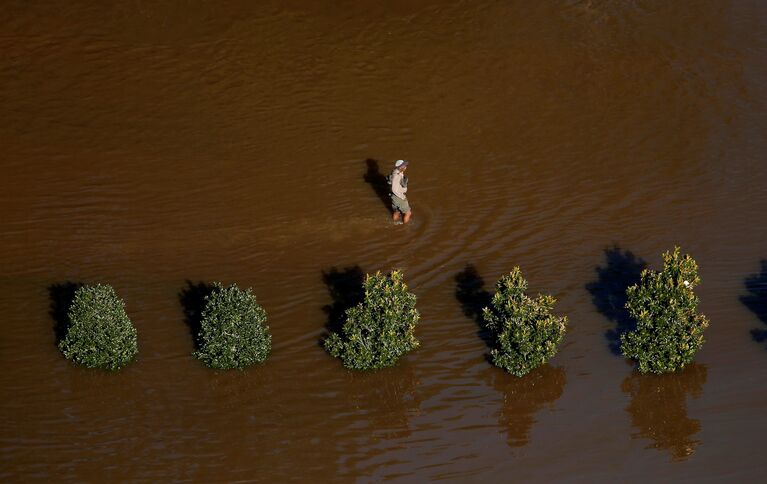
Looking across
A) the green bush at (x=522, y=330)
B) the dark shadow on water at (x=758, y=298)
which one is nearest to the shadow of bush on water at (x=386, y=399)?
the green bush at (x=522, y=330)

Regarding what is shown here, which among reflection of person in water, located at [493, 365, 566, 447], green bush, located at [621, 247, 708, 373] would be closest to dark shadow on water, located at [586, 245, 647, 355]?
green bush, located at [621, 247, 708, 373]

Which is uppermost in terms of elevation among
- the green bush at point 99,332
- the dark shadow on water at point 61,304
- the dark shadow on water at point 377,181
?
the dark shadow on water at point 377,181

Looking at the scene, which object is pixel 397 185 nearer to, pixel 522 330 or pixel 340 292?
pixel 340 292

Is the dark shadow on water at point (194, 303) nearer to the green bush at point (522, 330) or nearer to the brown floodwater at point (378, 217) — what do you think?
the brown floodwater at point (378, 217)

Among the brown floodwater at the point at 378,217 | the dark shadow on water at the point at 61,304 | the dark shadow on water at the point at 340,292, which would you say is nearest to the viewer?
the brown floodwater at the point at 378,217

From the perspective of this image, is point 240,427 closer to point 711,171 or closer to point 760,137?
point 711,171

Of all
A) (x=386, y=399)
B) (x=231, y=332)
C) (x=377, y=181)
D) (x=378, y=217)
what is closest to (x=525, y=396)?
(x=386, y=399)
